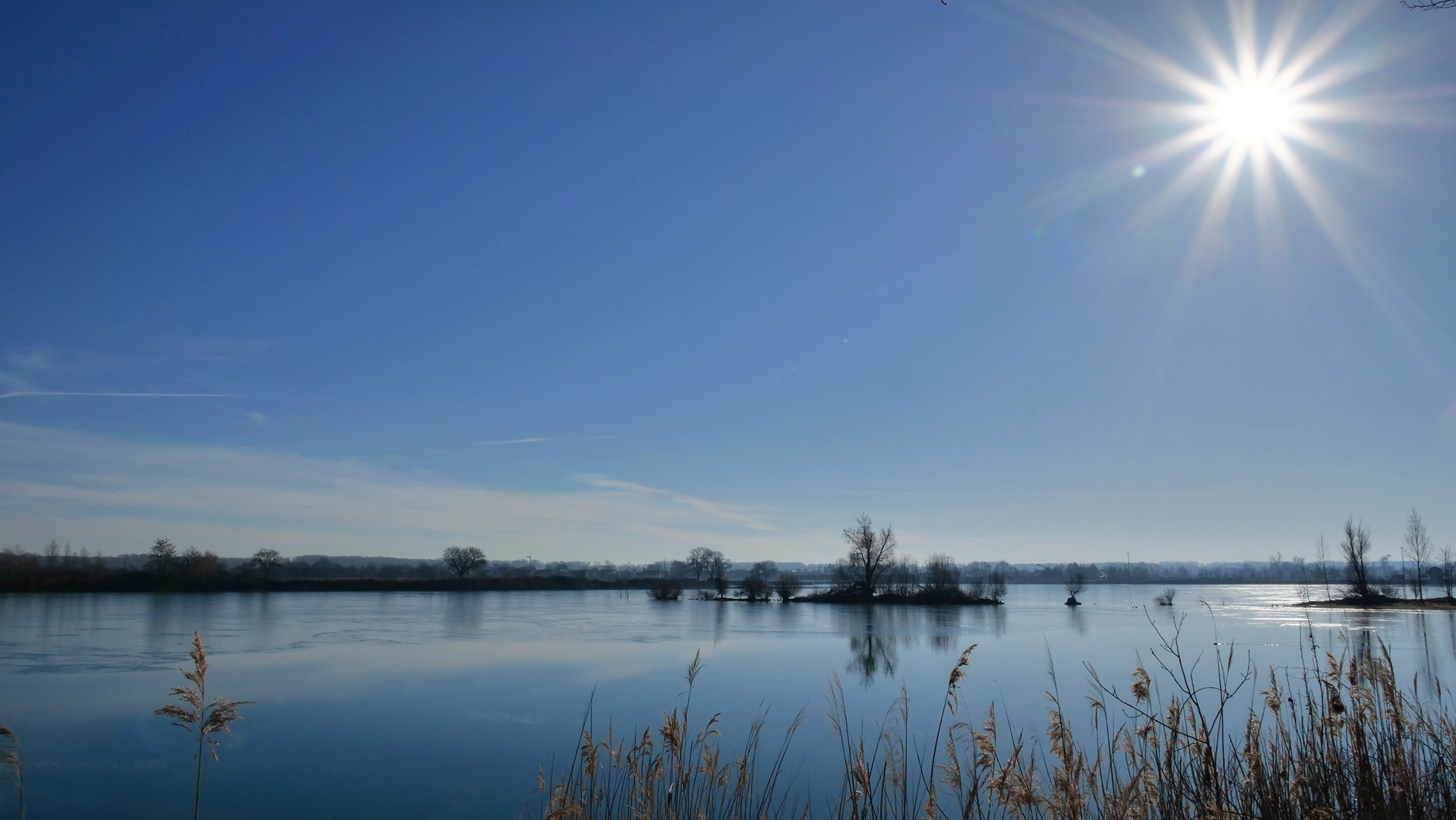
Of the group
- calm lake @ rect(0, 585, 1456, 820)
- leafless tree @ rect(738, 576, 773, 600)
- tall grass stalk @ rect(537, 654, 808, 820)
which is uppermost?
tall grass stalk @ rect(537, 654, 808, 820)

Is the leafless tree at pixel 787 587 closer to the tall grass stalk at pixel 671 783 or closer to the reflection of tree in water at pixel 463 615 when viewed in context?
the reflection of tree in water at pixel 463 615

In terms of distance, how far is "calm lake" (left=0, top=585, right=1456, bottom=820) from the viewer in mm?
9875

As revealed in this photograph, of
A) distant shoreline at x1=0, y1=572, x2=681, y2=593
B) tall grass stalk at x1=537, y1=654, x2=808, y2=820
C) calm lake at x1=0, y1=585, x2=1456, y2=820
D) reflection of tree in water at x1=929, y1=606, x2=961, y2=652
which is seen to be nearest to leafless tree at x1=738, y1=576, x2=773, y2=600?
reflection of tree in water at x1=929, y1=606, x2=961, y2=652

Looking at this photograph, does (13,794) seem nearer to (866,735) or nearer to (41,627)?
(866,735)

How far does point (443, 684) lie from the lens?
1733 centimetres

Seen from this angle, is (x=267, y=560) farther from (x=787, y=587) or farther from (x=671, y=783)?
(x=671, y=783)

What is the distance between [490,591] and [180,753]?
6312cm

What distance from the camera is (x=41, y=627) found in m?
27.5

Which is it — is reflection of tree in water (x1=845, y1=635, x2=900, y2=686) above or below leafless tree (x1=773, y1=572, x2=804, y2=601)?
above

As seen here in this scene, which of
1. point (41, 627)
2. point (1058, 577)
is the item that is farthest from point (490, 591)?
point (1058, 577)

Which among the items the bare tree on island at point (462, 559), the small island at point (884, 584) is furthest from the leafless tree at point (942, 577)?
the bare tree on island at point (462, 559)

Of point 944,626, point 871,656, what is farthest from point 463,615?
point 871,656

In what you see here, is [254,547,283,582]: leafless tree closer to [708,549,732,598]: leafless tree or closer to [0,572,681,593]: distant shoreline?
[0,572,681,593]: distant shoreline

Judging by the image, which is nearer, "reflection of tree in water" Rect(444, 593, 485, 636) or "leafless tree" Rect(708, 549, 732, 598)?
"reflection of tree in water" Rect(444, 593, 485, 636)
